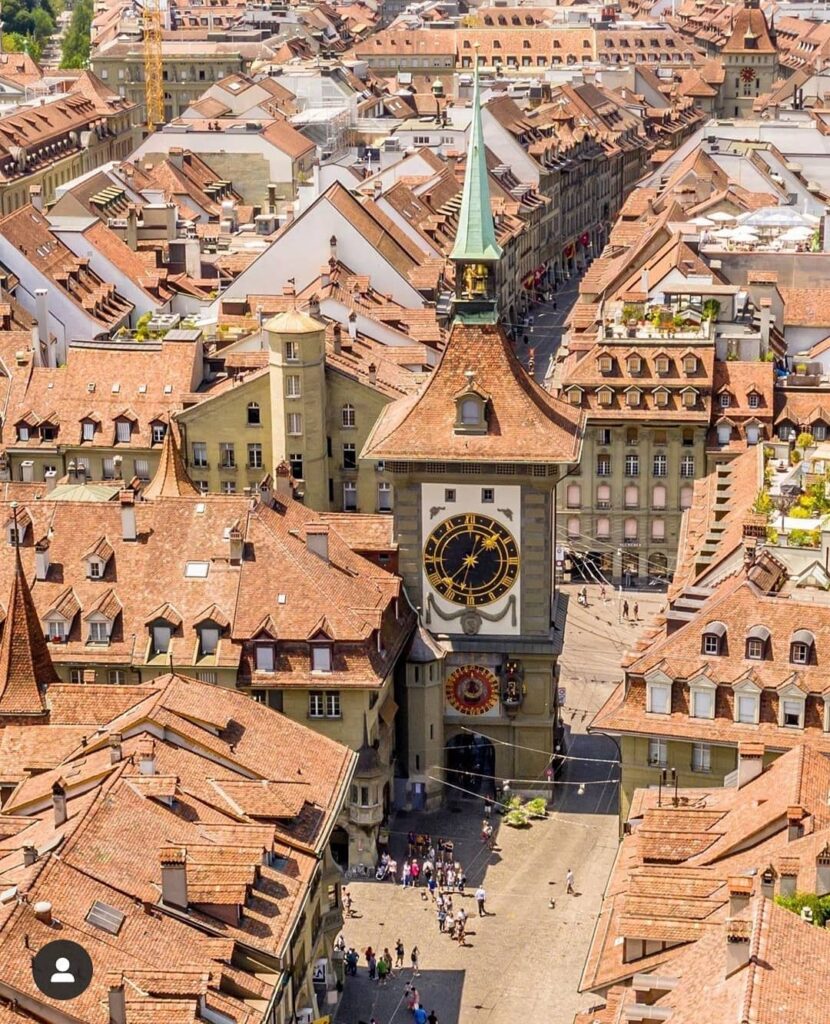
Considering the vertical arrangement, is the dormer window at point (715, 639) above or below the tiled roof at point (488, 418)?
below

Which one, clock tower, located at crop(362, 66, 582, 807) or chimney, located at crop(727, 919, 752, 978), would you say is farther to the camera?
clock tower, located at crop(362, 66, 582, 807)

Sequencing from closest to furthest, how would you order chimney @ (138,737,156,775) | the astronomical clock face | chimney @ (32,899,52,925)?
chimney @ (32,899,52,925)
chimney @ (138,737,156,775)
the astronomical clock face

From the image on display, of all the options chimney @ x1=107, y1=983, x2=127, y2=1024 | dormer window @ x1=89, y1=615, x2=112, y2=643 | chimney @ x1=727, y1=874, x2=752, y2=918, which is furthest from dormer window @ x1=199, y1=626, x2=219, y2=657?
chimney @ x1=727, y1=874, x2=752, y2=918

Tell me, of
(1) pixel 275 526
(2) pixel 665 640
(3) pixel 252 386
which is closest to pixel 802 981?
(2) pixel 665 640

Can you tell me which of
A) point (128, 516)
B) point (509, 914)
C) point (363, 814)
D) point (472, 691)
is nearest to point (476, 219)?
point (128, 516)

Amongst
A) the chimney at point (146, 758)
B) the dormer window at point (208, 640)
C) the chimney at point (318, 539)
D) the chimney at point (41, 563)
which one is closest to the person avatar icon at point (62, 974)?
the chimney at point (146, 758)

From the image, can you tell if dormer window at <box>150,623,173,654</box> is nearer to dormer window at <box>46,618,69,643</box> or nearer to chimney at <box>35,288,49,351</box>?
dormer window at <box>46,618,69,643</box>

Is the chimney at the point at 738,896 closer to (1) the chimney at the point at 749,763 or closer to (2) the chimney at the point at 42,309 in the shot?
(1) the chimney at the point at 749,763

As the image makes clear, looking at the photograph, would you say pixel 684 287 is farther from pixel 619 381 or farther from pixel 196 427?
pixel 196 427
